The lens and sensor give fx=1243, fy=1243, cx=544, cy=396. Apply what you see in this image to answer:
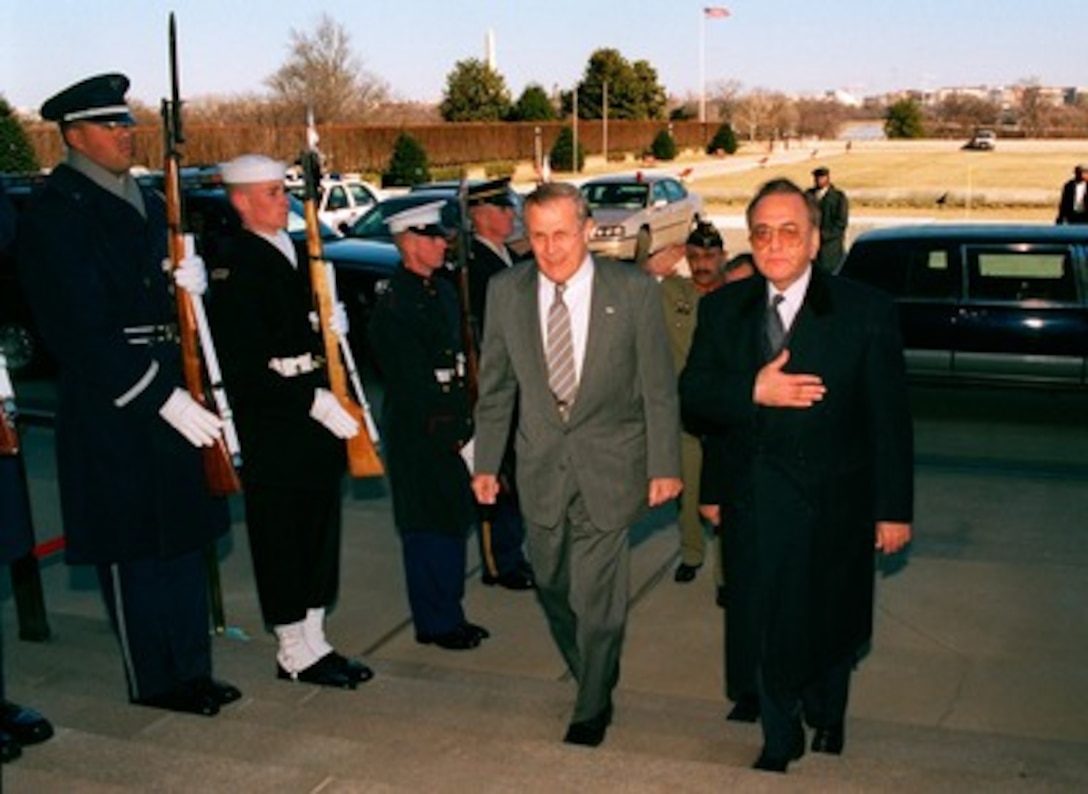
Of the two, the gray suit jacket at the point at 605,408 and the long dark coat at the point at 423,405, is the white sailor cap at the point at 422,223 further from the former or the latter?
the gray suit jacket at the point at 605,408

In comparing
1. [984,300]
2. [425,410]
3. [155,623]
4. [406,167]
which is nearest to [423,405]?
[425,410]

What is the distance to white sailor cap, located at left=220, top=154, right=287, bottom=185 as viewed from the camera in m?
4.61

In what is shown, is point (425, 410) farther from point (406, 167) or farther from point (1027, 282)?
point (406, 167)

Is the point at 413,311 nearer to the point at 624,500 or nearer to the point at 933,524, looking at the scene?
the point at 624,500

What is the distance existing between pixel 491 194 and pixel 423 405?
4.61 ft

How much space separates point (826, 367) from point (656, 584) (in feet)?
10.0

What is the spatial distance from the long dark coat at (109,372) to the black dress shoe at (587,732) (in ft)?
4.96

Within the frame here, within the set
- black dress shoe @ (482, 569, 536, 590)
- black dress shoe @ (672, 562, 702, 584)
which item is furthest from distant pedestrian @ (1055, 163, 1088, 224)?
black dress shoe @ (482, 569, 536, 590)

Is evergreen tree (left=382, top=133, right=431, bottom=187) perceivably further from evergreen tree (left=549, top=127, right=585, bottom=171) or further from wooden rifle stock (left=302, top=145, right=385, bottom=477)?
wooden rifle stock (left=302, top=145, right=385, bottom=477)

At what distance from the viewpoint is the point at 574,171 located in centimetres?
5119

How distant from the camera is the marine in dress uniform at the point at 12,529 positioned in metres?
3.87

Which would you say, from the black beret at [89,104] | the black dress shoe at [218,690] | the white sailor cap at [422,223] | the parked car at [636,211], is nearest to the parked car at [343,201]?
the parked car at [636,211]

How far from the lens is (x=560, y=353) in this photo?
13.9 ft

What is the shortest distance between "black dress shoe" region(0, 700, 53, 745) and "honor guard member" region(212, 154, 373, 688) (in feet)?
3.63
